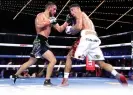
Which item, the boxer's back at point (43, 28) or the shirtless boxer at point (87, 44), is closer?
the shirtless boxer at point (87, 44)

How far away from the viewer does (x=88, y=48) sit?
3.04 m

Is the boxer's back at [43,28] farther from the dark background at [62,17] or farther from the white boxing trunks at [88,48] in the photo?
the dark background at [62,17]

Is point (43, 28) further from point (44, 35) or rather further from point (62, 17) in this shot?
point (62, 17)

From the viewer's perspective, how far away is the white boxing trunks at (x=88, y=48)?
301 centimetres

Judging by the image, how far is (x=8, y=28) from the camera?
9141mm

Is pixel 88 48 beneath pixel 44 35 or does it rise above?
beneath

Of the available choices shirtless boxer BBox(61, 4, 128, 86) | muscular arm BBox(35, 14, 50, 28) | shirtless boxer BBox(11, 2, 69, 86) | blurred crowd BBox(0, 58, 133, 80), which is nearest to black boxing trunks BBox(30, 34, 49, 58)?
shirtless boxer BBox(11, 2, 69, 86)

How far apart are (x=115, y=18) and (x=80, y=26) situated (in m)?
5.33

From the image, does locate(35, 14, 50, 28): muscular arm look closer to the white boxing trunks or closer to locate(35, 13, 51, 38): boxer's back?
locate(35, 13, 51, 38): boxer's back

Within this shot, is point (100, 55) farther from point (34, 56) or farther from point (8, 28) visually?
point (8, 28)

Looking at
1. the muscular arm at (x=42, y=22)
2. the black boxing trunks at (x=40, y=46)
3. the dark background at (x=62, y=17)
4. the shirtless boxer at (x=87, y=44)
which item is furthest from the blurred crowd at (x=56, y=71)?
the shirtless boxer at (x=87, y=44)

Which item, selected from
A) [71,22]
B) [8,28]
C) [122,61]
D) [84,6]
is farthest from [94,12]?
[71,22]

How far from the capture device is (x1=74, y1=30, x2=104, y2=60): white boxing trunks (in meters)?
3.01

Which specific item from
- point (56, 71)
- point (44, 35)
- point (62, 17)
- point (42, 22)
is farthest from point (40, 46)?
point (62, 17)
